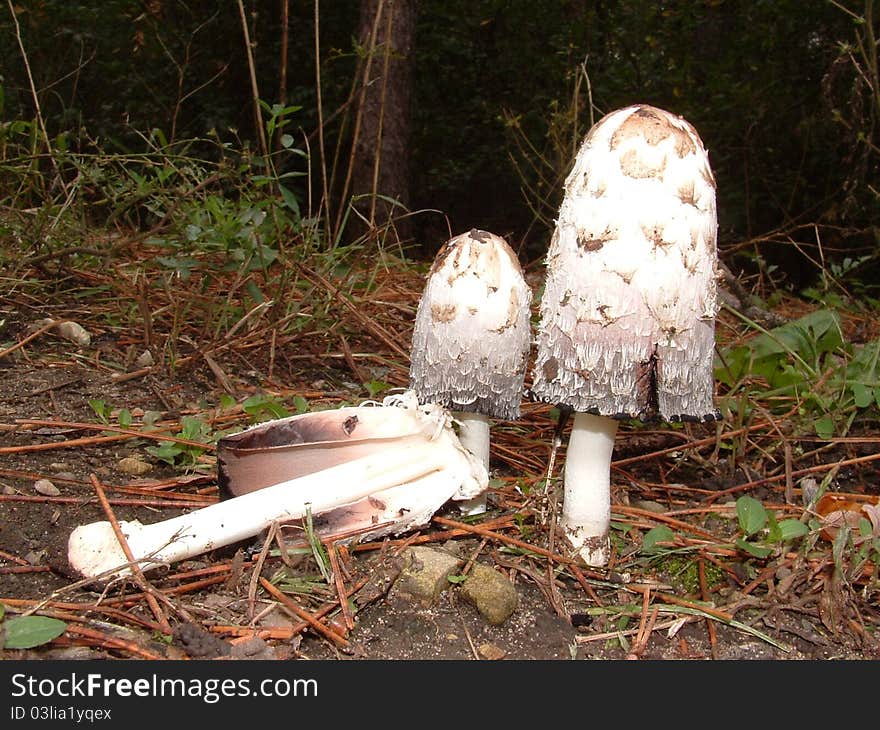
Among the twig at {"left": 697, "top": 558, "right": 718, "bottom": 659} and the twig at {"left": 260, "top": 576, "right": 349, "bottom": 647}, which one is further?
the twig at {"left": 697, "top": 558, "right": 718, "bottom": 659}

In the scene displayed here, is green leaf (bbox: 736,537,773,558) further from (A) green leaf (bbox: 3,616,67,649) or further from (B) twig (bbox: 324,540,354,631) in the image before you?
(A) green leaf (bbox: 3,616,67,649)

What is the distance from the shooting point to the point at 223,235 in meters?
2.91

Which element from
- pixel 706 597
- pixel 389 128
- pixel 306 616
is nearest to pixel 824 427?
pixel 706 597

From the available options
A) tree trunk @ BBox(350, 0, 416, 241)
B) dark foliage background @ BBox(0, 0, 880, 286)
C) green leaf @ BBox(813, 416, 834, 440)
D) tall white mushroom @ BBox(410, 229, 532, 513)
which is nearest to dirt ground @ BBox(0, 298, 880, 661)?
tall white mushroom @ BBox(410, 229, 532, 513)

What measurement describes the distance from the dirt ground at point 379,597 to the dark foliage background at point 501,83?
173 inches

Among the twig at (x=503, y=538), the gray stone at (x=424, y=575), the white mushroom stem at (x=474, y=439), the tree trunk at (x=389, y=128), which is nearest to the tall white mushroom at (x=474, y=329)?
the white mushroom stem at (x=474, y=439)

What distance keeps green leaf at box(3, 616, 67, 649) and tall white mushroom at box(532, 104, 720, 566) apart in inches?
39.7

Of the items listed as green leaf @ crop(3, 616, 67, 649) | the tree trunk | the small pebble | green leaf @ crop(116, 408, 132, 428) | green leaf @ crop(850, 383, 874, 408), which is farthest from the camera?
the tree trunk

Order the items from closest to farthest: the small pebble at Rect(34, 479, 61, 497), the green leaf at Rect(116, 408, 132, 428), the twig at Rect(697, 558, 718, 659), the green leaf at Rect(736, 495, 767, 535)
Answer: the twig at Rect(697, 558, 718, 659) < the green leaf at Rect(736, 495, 767, 535) < the small pebble at Rect(34, 479, 61, 497) < the green leaf at Rect(116, 408, 132, 428)

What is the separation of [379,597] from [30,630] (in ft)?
2.08

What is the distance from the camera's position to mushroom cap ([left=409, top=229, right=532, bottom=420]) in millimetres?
1921

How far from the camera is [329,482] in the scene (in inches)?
74.6

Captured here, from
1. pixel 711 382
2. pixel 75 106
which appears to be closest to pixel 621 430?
pixel 711 382

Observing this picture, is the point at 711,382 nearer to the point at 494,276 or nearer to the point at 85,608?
the point at 494,276
